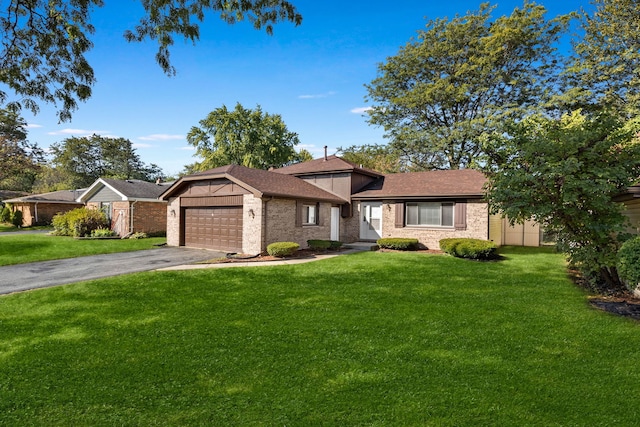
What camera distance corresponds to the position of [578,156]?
29.2 ft

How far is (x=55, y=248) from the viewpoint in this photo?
17141 millimetres

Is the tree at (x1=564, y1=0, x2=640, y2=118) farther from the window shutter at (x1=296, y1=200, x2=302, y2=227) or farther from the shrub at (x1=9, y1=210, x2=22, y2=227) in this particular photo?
the shrub at (x1=9, y1=210, x2=22, y2=227)

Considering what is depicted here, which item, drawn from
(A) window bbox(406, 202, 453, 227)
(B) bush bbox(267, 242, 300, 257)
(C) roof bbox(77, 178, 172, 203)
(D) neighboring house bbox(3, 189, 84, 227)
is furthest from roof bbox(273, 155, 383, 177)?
(D) neighboring house bbox(3, 189, 84, 227)

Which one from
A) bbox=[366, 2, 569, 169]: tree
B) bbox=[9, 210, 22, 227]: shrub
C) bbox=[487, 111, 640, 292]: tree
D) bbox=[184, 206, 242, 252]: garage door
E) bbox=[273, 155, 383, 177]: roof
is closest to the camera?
bbox=[487, 111, 640, 292]: tree

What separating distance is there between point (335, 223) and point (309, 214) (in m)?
2.62

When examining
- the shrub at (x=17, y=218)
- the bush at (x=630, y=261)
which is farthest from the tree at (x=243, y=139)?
the bush at (x=630, y=261)

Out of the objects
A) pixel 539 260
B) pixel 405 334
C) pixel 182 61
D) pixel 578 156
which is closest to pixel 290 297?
pixel 405 334

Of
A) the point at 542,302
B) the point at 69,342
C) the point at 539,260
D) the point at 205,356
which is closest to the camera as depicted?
the point at 205,356

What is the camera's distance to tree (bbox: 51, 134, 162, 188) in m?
55.9

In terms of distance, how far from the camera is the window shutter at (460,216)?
58.4ft

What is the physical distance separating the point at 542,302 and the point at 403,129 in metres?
27.5

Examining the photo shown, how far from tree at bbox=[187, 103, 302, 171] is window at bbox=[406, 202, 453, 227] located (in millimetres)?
24596

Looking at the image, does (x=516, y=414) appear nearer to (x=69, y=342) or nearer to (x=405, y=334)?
(x=405, y=334)

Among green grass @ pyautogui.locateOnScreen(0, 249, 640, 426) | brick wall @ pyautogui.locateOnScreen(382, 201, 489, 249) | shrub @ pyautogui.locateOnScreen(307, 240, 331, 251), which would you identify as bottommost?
green grass @ pyautogui.locateOnScreen(0, 249, 640, 426)
